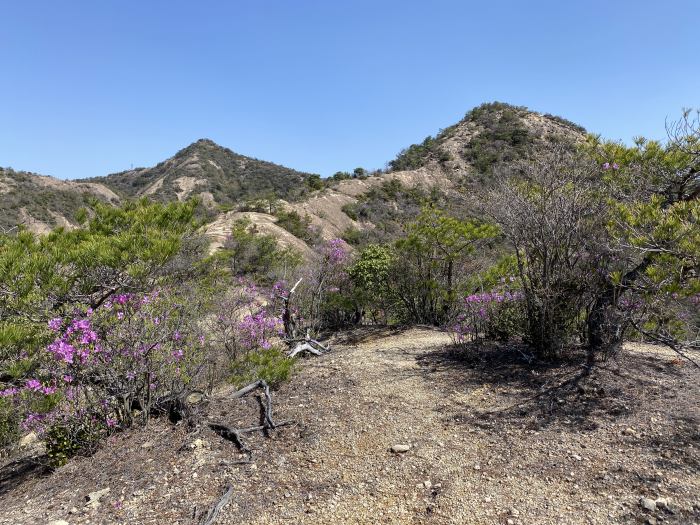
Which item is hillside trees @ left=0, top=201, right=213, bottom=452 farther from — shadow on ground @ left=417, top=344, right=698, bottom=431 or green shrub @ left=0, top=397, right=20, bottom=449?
shadow on ground @ left=417, top=344, right=698, bottom=431

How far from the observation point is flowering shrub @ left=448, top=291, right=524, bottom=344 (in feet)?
21.4

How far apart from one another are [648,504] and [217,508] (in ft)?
9.55

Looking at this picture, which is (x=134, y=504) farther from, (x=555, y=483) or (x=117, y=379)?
(x=555, y=483)

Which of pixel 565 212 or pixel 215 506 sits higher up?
pixel 565 212

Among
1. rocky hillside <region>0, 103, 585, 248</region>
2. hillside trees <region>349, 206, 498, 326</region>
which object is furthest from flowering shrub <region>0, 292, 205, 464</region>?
rocky hillside <region>0, 103, 585, 248</region>

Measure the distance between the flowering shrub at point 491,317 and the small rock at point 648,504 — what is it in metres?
3.56

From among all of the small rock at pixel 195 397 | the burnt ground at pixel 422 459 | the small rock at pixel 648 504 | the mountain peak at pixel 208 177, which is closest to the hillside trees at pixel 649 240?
the burnt ground at pixel 422 459

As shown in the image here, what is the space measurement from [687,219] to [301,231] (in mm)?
20943

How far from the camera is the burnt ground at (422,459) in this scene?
2998 millimetres

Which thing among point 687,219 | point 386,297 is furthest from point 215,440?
point 386,297

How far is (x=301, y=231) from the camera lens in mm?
24062

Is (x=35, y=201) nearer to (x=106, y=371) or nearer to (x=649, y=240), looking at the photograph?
(x=106, y=371)

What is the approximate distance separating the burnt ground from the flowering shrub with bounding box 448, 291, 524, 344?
111 centimetres

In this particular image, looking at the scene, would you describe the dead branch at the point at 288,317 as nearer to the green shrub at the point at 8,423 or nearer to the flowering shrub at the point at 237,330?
the flowering shrub at the point at 237,330
